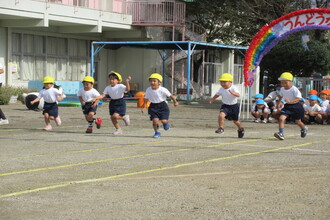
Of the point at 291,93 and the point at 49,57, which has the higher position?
the point at 49,57

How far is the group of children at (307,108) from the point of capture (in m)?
19.7

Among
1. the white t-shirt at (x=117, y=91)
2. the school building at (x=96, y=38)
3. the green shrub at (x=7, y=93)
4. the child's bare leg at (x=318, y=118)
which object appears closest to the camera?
the white t-shirt at (x=117, y=91)

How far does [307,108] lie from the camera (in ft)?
65.2

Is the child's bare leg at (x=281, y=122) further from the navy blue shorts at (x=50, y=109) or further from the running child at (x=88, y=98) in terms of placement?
the navy blue shorts at (x=50, y=109)

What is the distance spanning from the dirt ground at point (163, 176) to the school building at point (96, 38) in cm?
1757

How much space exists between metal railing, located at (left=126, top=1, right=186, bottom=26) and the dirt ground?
21316 mm

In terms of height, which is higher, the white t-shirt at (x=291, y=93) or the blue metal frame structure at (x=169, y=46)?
the blue metal frame structure at (x=169, y=46)

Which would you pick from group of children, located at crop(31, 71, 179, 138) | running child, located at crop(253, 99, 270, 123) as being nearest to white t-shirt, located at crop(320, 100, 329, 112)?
running child, located at crop(253, 99, 270, 123)

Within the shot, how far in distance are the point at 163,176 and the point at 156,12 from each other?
2816cm

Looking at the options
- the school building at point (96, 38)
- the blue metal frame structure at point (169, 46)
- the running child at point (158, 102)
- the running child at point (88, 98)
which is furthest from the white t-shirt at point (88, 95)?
the blue metal frame structure at point (169, 46)

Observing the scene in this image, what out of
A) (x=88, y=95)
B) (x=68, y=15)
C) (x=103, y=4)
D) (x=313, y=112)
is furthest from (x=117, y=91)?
(x=103, y=4)

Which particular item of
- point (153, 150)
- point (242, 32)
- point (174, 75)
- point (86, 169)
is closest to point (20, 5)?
point (174, 75)

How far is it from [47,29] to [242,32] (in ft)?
36.9

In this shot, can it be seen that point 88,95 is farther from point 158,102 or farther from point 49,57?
point 49,57
